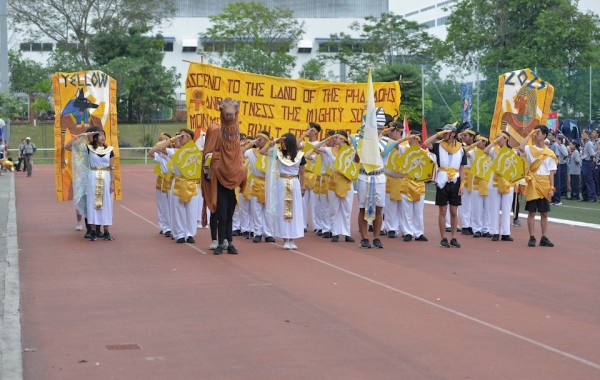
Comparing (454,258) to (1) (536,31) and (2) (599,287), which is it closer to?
(2) (599,287)

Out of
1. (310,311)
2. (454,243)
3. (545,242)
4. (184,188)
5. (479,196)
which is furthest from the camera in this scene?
(479,196)

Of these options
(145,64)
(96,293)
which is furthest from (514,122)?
(145,64)

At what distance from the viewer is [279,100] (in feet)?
60.6

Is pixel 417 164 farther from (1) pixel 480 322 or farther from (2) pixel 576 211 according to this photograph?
(2) pixel 576 211

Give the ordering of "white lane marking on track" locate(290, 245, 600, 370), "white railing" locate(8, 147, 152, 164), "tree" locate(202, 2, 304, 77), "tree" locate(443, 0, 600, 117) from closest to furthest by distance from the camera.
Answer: "white lane marking on track" locate(290, 245, 600, 370) → "tree" locate(443, 0, 600, 117) → "white railing" locate(8, 147, 152, 164) → "tree" locate(202, 2, 304, 77)

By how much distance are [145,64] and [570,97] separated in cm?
3768

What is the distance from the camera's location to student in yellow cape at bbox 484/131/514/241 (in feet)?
58.1

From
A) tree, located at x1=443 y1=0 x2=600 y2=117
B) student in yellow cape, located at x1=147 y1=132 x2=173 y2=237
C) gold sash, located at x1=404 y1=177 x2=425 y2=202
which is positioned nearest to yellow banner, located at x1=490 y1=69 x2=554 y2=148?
gold sash, located at x1=404 y1=177 x2=425 y2=202

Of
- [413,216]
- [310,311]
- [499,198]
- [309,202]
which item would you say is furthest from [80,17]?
[310,311]

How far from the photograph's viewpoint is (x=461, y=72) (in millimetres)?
37906

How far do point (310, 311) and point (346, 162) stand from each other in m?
7.29

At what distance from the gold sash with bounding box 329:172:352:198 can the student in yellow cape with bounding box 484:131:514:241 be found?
2313mm

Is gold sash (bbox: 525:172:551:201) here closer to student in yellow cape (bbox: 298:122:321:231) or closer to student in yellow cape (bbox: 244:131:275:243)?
student in yellow cape (bbox: 298:122:321:231)

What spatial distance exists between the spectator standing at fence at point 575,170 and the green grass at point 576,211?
0.53 m
